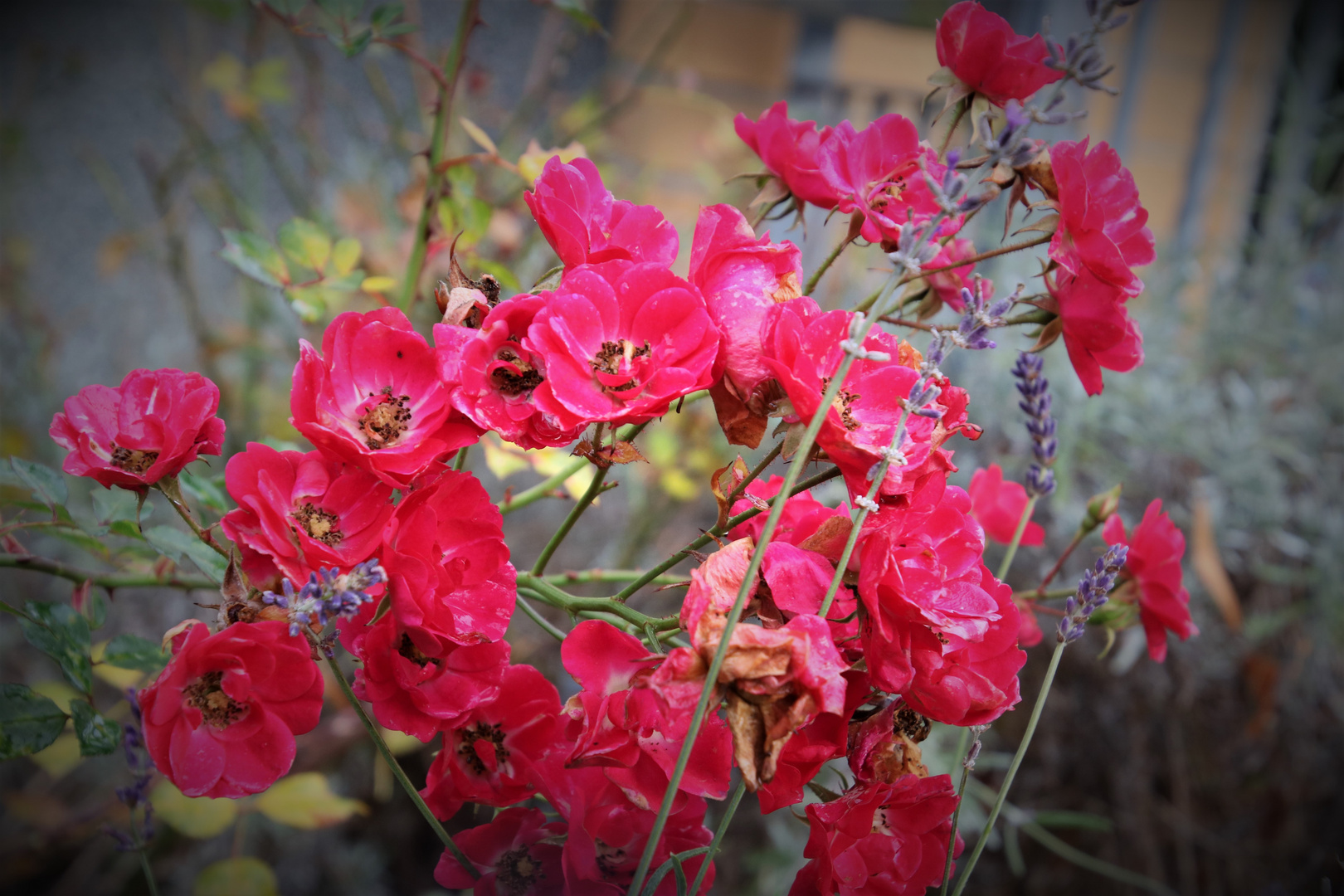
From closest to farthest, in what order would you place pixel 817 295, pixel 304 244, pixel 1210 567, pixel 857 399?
pixel 857 399, pixel 304 244, pixel 1210 567, pixel 817 295

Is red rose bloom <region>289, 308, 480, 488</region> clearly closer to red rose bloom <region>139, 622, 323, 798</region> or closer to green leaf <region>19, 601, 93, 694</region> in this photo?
red rose bloom <region>139, 622, 323, 798</region>

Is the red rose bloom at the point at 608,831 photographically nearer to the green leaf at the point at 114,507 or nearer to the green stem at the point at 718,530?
the green stem at the point at 718,530

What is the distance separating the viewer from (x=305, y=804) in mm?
652

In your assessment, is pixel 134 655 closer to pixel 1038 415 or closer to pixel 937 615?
pixel 937 615

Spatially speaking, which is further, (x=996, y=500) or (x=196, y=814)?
(x=196, y=814)

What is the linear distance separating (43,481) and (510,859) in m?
0.35

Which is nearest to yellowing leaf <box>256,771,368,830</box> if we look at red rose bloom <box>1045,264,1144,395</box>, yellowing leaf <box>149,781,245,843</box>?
yellowing leaf <box>149,781,245,843</box>

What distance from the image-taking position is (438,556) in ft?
1.11

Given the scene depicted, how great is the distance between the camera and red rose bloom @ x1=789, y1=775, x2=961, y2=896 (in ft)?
1.15

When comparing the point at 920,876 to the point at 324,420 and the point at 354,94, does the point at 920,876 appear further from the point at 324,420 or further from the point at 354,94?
the point at 354,94

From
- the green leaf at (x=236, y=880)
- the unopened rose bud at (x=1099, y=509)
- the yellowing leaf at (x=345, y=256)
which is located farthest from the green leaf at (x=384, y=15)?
the green leaf at (x=236, y=880)

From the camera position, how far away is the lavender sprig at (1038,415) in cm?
46

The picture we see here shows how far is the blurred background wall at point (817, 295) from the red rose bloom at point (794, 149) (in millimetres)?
111

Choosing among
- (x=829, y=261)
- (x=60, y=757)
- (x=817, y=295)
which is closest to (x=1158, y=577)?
(x=829, y=261)
